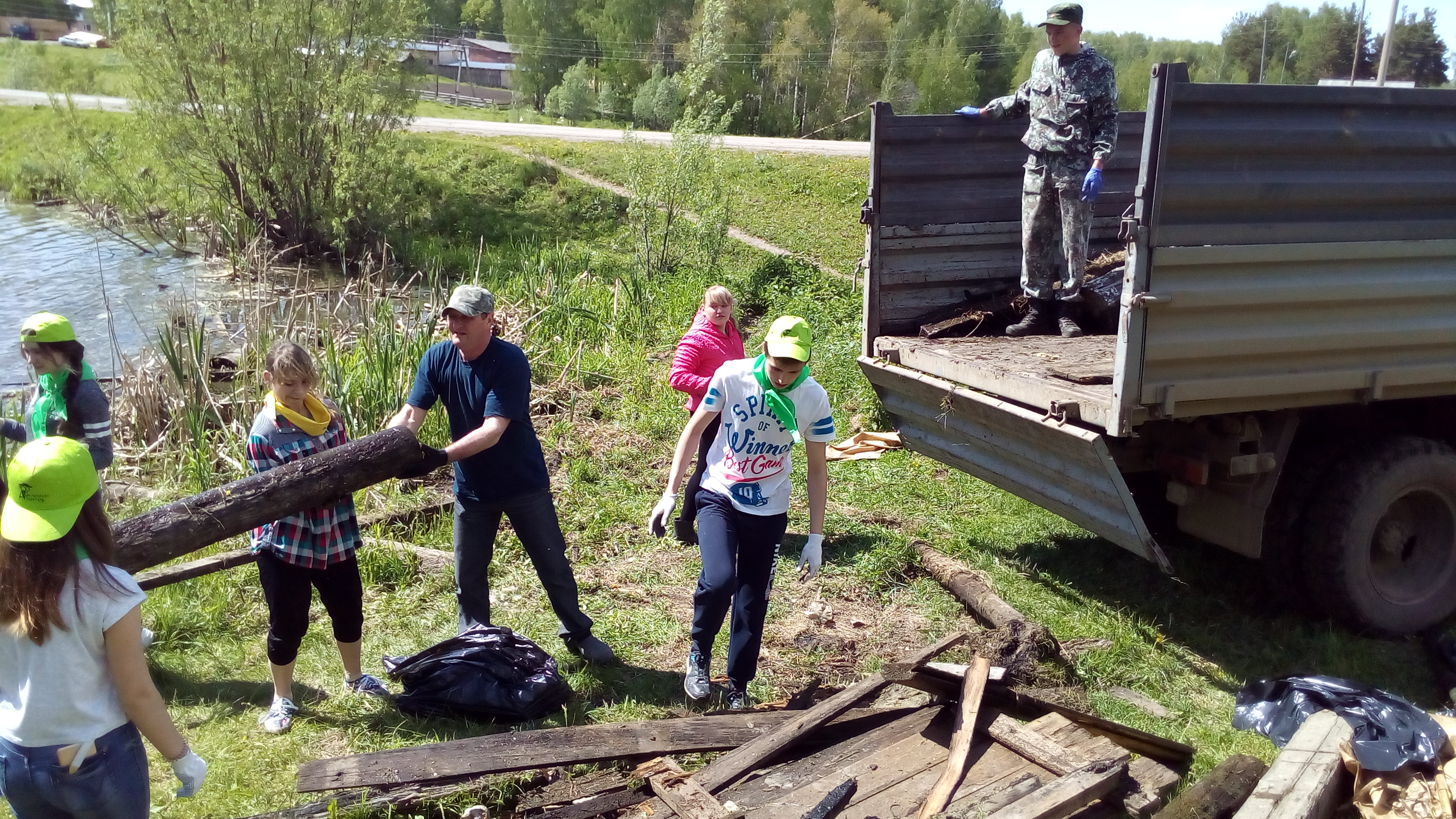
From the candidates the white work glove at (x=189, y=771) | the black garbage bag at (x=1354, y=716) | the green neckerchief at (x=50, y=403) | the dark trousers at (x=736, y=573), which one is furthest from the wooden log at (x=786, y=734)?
the green neckerchief at (x=50, y=403)

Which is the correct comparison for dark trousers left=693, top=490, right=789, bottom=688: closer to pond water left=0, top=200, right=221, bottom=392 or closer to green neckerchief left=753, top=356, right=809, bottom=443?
green neckerchief left=753, top=356, right=809, bottom=443

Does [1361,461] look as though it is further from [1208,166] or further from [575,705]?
[575,705]

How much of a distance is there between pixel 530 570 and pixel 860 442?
2.86 metres

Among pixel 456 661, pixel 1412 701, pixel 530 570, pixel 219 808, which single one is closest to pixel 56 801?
pixel 219 808

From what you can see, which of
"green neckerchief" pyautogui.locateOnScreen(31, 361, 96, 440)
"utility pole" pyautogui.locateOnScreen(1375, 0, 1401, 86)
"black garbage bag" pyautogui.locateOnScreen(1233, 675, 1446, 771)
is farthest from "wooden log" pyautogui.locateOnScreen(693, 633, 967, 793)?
"utility pole" pyautogui.locateOnScreen(1375, 0, 1401, 86)

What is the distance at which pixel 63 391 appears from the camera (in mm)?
Answer: 4453

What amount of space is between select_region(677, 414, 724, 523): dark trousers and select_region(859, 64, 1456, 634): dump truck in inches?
36.3

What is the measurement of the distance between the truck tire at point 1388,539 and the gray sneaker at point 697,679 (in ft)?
9.31

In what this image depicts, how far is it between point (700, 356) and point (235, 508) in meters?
2.52

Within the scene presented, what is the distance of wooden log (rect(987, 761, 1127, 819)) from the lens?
3.15 meters

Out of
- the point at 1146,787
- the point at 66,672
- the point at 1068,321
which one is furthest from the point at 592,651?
the point at 1068,321

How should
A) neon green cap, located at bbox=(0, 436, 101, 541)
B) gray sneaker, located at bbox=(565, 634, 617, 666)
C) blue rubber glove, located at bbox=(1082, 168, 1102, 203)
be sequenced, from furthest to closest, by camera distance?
blue rubber glove, located at bbox=(1082, 168, 1102, 203)
gray sneaker, located at bbox=(565, 634, 617, 666)
neon green cap, located at bbox=(0, 436, 101, 541)

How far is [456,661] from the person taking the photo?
421 centimetres

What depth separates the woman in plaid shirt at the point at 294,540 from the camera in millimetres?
4020
